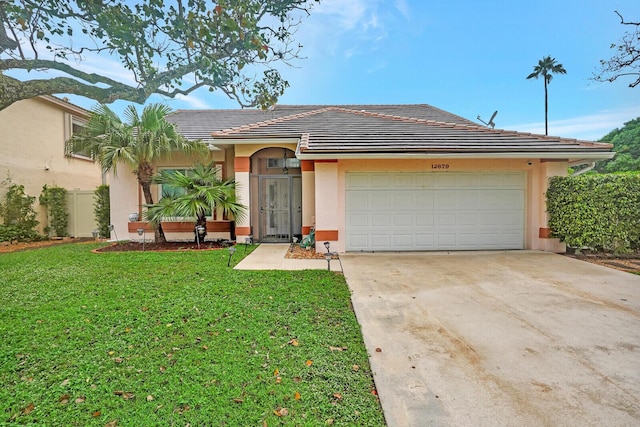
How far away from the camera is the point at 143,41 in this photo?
161 inches

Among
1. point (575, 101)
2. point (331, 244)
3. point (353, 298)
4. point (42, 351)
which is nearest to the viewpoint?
point (42, 351)

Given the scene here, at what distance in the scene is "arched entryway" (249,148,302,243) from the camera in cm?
1134

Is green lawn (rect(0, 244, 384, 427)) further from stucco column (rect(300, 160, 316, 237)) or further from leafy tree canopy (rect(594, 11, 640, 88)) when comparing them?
leafy tree canopy (rect(594, 11, 640, 88))

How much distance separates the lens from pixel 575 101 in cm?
2375

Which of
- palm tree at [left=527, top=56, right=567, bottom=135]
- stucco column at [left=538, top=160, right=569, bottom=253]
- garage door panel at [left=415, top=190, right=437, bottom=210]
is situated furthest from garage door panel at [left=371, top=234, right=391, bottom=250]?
palm tree at [left=527, top=56, right=567, bottom=135]

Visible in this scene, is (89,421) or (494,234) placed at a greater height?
(494,234)

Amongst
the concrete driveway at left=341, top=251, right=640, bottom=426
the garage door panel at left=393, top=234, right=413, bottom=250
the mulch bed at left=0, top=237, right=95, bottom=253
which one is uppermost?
the garage door panel at left=393, top=234, right=413, bottom=250

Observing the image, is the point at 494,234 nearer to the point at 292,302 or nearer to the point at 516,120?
the point at 292,302

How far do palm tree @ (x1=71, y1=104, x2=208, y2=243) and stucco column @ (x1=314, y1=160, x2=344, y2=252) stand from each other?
4386 millimetres

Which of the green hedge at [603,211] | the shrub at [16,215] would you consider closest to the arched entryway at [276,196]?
the green hedge at [603,211]

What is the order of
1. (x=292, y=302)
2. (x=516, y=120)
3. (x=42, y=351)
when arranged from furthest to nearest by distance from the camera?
(x=516, y=120) < (x=292, y=302) < (x=42, y=351)

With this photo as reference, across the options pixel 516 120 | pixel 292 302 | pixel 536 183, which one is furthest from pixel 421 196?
pixel 516 120

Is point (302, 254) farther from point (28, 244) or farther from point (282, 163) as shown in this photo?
point (28, 244)

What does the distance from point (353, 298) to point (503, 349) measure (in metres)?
2.40
